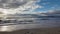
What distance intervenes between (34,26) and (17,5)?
0.82 ft

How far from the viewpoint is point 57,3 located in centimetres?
106

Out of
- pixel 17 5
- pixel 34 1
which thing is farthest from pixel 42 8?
pixel 17 5

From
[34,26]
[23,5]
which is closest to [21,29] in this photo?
[34,26]

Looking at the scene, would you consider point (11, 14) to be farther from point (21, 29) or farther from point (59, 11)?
point (59, 11)

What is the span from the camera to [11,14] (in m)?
1.05

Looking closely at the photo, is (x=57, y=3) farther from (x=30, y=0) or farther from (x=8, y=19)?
(x=8, y=19)

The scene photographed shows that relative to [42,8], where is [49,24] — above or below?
below

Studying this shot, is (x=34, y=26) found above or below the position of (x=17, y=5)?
below

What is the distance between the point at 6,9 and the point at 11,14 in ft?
0.22

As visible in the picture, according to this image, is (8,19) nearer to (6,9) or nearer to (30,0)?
(6,9)

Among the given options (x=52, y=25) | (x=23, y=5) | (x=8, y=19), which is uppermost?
(x=23, y=5)

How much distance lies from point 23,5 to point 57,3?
1.01 feet

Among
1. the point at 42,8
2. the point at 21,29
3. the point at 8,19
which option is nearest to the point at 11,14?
the point at 8,19

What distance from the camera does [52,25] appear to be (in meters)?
1.01
